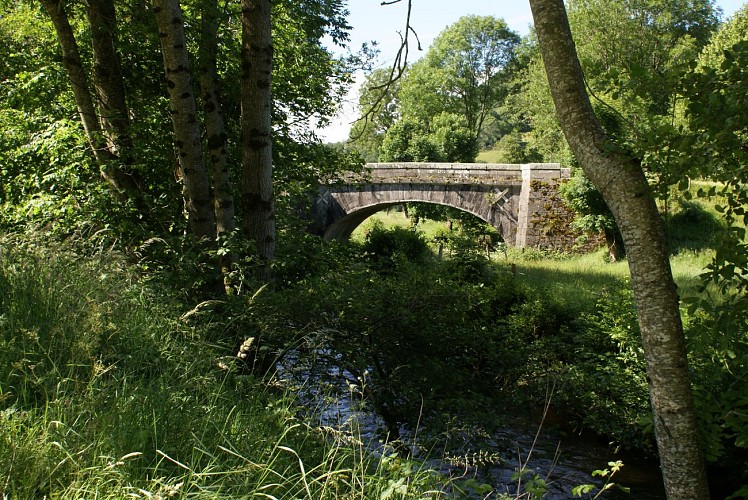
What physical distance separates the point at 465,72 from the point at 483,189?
20186 millimetres

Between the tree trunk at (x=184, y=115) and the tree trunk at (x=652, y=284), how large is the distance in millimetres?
3450

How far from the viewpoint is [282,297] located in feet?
17.6

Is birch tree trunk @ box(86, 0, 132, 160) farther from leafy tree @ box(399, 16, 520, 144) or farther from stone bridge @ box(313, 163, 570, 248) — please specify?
leafy tree @ box(399, 16, 520, 144)

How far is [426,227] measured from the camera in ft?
111

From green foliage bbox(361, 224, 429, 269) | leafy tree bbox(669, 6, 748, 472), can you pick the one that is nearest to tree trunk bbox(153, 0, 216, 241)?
leafy tree bbox(669, 6, 748, 472)

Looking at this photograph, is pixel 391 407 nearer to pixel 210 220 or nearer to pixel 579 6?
pixel 210 220

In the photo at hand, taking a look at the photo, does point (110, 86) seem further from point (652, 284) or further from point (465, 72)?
point (465, 72)

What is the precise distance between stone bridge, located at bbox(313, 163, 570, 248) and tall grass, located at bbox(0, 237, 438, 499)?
17.9 m

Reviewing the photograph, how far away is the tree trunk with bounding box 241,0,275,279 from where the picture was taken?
6199 mm

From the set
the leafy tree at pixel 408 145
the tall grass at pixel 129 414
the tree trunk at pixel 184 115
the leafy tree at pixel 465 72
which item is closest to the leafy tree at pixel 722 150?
the tall grass at pixel 129 414

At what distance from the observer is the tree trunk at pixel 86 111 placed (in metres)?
6.83

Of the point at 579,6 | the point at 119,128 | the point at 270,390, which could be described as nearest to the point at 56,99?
A: the point at 119,128

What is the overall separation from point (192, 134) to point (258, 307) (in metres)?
2.14

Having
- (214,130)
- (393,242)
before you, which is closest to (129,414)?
(214,130)
